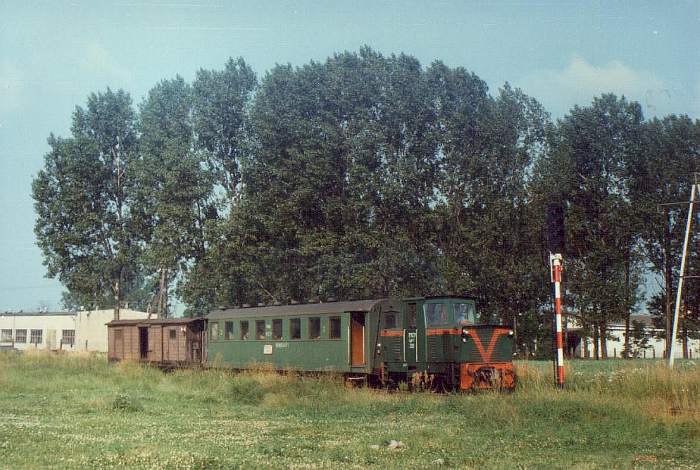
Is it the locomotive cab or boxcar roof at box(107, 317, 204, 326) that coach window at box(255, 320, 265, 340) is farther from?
the locomotive cab

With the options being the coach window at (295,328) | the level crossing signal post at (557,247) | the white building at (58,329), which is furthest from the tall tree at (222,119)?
the level crossing signal post at (557,247)

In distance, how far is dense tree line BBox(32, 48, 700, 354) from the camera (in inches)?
1652

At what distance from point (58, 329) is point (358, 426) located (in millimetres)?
73800

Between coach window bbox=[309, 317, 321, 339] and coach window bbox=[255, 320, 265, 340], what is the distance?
3.68m

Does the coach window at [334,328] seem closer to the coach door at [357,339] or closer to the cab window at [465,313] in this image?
the coach door at [357,339]

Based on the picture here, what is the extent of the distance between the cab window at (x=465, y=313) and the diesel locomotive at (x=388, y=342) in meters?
0.03

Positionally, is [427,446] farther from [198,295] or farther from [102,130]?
[102,130]

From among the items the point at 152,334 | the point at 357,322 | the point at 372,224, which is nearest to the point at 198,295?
the point at 152,334

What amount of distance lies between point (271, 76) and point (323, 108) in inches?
163

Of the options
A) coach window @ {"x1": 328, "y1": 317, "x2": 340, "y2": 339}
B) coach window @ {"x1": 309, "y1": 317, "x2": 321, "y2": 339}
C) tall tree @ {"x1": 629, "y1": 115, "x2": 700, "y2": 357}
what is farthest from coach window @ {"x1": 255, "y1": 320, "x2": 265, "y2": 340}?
tall tree @ {"x1": 629, "y1": 115, "x2": 700, "y2": 357}

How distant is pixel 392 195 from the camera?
41688mm

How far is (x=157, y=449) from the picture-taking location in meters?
11.1

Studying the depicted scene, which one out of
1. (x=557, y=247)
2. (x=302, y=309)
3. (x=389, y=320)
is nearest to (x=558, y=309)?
(x=557, y=247)

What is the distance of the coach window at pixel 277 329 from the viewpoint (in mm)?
28797
